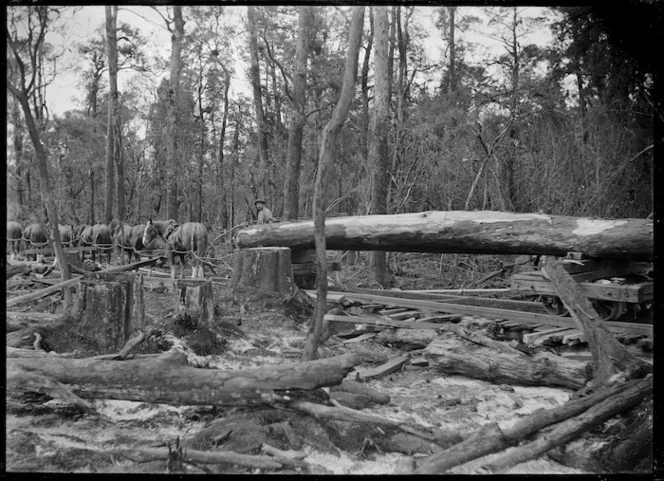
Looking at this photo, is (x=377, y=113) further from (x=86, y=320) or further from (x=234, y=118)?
(x=234, y=118)

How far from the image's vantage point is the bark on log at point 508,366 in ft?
12.1

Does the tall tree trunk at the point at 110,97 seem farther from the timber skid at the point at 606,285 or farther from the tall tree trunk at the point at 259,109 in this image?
the timber skid at the point at 606,285

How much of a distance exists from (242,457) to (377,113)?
7.28 metres

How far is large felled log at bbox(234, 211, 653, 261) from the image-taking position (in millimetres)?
4965

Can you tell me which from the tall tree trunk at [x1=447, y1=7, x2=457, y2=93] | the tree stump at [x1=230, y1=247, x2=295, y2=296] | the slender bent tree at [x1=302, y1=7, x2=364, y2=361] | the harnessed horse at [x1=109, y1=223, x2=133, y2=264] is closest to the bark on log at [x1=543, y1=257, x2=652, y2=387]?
the slender bent tree at [x1=302, y1=7, x2=364, y2=361]

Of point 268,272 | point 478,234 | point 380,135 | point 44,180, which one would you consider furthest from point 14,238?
point 478,234

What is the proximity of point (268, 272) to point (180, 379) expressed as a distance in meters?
3.44

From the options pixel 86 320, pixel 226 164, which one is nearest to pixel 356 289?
pixel 86 320

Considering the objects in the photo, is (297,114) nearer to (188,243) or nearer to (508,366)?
(188,243)

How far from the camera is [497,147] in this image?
9.64 m

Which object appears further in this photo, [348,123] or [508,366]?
[348,123]

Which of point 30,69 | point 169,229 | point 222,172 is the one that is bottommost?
point 169,229

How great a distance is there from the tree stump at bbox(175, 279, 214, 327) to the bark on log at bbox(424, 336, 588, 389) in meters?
2.14

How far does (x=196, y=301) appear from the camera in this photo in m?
4.45
